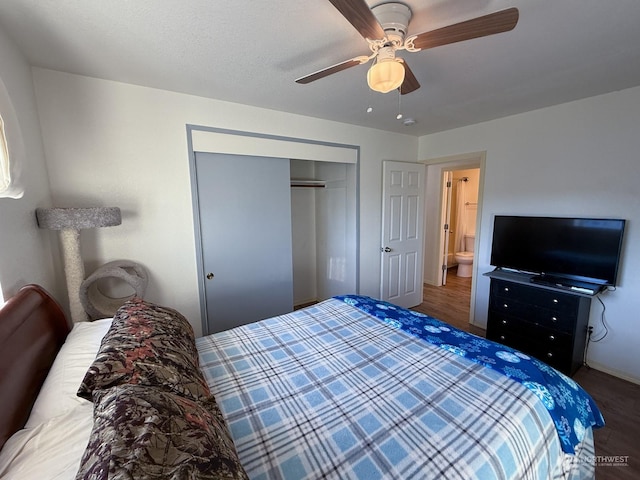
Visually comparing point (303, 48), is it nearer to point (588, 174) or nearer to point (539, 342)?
point (588, 174)

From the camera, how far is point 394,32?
1.27 metres

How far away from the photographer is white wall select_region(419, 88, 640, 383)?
7.25 feet

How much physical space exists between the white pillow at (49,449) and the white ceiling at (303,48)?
1.67 m

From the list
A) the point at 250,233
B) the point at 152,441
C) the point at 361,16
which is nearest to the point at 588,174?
the point at 361,16

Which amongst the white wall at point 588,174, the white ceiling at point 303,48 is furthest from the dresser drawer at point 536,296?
the white ceiling at point 303,48

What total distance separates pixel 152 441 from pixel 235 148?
89.9 inches

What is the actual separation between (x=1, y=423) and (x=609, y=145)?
393cm

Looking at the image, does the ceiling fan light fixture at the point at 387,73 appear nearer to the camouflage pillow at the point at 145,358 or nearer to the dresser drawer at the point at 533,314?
the camouflage pillow at the point at 145,358

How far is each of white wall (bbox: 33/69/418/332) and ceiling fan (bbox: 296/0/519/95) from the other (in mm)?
1442

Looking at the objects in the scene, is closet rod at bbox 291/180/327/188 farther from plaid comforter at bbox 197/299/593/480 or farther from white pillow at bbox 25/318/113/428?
white pillow at bbox 25/318/113/428

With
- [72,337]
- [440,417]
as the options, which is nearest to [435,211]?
[440,417]

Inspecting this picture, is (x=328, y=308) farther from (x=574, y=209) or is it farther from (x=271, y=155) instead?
(x=574, y=209)

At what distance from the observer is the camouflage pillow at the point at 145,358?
0.87m

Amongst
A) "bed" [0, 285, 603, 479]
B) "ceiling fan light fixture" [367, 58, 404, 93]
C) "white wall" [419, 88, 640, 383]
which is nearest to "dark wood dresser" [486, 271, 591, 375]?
"white wall" [419, 88, 640, 383]
